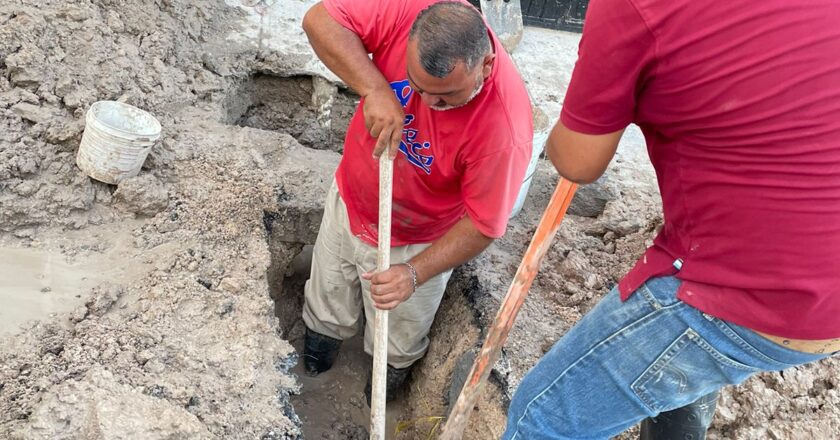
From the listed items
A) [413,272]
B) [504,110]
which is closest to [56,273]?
[413,272]

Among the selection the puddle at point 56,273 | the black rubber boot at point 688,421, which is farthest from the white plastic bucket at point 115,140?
the black rubber boot at point 688,421

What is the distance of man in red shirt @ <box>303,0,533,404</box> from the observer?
204cm

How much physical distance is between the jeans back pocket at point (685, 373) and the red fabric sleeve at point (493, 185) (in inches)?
30.2

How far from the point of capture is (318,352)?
11.5 ft

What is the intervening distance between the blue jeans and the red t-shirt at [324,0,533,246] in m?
0.59

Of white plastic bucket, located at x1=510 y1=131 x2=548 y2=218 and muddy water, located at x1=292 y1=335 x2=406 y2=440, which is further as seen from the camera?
muddy water, located at x1=292 y1=335 x2=406 y2=440

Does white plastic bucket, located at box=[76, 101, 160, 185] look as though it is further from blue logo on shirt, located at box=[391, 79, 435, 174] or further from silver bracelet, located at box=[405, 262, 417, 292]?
silver bracelet, located at box=[405, 262, 417, 292]

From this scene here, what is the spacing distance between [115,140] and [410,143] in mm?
1290

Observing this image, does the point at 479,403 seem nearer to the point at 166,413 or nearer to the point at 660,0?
the point at 166,413

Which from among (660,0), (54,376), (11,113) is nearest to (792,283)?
(660,0)

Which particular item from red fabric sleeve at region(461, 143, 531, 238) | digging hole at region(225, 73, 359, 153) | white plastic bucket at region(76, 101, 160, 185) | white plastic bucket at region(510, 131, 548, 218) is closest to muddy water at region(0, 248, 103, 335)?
white plastic bucket at region(76, 101, 160, 185)

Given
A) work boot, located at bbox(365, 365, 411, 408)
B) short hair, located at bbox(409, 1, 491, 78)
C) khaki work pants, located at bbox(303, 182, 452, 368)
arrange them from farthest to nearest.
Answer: work boot, located at bbox(365, 365, 411, 408) → khaki work pants, located at bbox(303, 182, 452, 368) → short hair, located at bbox(409, 1, 491, 78)

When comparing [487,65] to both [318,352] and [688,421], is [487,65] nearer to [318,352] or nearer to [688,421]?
[688,421]

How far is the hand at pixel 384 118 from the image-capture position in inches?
85.4
